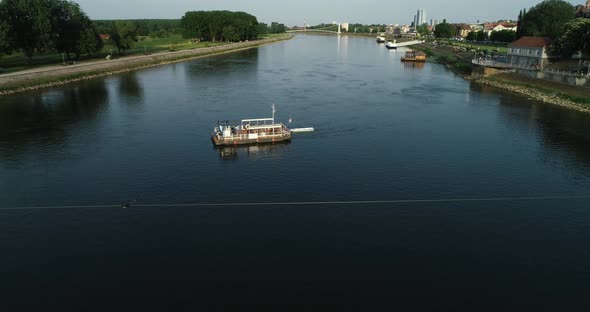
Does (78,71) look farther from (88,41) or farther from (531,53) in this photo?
(531,53)

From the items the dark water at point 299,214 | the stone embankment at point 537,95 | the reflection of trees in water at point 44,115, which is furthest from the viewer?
the stone embankment at point 537,95

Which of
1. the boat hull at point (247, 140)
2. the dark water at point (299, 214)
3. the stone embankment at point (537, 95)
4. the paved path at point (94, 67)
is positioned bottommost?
the dark water at point (299, 214)

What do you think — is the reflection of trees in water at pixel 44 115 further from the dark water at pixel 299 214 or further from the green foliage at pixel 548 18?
the green foliage at pixel 548 18

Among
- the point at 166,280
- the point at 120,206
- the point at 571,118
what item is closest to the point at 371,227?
the point at 166,280

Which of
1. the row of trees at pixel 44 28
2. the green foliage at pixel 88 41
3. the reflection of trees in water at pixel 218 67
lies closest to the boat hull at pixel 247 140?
the reflection of trees in water at pixel 218 67

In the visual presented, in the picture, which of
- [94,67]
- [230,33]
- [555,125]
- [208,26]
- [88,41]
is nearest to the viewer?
[555,125]

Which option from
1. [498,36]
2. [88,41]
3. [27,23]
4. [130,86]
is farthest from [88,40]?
[498,36]

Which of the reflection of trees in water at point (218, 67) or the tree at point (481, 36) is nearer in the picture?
the reflection of trees in water at point (218, 67)
